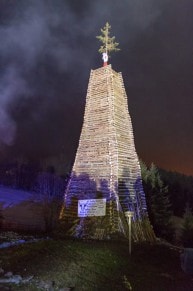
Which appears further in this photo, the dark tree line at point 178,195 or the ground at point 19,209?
the dark tree line at point 178,195

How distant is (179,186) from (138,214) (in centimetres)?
4391

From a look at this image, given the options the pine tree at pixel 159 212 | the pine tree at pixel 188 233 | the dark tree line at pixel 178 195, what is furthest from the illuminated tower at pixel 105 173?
the dark tree line at pixel 178 195

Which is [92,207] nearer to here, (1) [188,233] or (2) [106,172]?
(2) [106,172]

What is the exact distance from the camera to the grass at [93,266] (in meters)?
10.2

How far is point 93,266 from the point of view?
38.3ft

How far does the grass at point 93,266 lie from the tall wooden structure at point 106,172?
Result: 254 cm

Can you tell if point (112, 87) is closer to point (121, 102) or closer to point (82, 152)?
point (121, 102)

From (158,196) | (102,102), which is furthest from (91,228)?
(158,196)

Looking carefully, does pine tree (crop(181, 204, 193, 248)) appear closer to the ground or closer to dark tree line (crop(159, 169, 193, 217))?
the ground

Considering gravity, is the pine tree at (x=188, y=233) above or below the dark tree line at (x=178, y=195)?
below

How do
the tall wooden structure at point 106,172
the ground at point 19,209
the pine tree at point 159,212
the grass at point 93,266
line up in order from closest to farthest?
the grass at point 93,266, the tall wooden structure at point 106,172, the pine tree at point 159,212, the ground at point 19,209

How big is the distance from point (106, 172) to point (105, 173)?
0.27 feet

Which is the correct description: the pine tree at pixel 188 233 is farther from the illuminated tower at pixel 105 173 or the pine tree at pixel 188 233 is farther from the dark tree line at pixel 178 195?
the dark tree line at pixel 178 195

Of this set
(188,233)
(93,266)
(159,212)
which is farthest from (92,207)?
(188,233)
